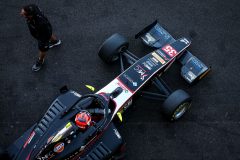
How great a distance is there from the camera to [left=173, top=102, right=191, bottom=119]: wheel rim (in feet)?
24.6

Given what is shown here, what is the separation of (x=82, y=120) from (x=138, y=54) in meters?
3.02

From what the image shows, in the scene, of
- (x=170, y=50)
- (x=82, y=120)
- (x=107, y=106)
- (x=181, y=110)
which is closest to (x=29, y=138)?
(x=82, y=120)

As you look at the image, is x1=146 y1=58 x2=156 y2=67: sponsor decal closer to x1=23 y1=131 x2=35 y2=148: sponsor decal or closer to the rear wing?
the rear wing

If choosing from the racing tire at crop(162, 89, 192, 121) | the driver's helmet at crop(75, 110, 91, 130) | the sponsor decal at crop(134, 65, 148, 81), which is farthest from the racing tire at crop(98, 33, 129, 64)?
the driver's helmet at crop(75, 110, 91, 130)

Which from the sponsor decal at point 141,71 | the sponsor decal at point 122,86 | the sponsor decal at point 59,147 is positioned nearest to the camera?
the sponsor decal at point 59,147

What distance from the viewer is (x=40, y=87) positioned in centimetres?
A: 834

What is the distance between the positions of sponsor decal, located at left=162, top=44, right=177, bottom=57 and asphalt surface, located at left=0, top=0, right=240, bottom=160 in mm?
637

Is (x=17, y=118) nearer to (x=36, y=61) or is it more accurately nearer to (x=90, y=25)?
(x=36, y=61)

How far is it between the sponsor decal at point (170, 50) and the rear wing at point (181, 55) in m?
0.27

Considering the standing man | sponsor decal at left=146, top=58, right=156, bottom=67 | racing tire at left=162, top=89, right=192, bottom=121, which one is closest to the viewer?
the standing man

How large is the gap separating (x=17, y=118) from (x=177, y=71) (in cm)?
395

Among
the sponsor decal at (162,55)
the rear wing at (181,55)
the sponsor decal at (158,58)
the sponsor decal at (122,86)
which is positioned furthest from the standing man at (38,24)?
the sponsor decal at (162,55)

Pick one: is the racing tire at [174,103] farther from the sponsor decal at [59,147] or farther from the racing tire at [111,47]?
the sponsor decal at [59,147]

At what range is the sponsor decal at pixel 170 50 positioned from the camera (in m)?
8.11
